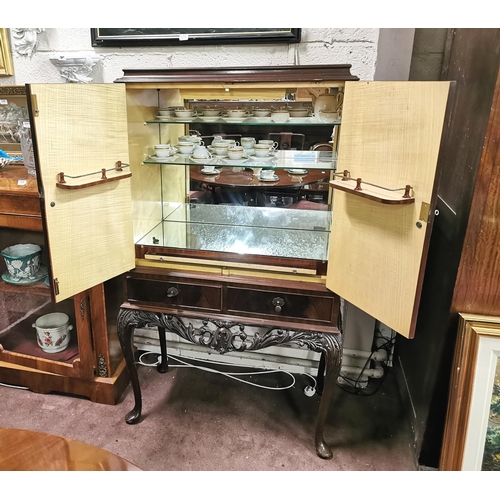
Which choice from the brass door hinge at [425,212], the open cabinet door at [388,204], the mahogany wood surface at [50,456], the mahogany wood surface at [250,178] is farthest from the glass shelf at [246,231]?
the mahogany wood surface at [50,456]

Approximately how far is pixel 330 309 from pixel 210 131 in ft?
2.66

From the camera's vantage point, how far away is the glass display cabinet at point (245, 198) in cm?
112

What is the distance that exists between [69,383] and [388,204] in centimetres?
160

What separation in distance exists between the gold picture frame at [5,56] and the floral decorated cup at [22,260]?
788 millimetres

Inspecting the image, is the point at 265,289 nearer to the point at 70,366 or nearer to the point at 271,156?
the point at 271,156

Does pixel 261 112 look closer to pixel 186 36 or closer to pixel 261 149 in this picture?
pixel 261 149

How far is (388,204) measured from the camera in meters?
1.07

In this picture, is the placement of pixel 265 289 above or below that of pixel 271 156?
below

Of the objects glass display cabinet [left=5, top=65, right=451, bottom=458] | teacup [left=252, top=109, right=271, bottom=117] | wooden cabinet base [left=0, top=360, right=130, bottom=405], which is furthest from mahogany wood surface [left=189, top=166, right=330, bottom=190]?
wooden cabinet base [left=0, top=360, right=130, bottom=405]

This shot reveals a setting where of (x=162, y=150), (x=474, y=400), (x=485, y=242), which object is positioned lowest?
(x=474, y=400)

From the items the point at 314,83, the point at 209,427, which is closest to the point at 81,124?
the point at 314,83

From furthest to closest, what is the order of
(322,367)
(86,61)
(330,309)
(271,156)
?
(322,367), (86,61), (271,156), (330,309)

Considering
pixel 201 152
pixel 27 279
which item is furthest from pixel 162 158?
pixel 27 279
